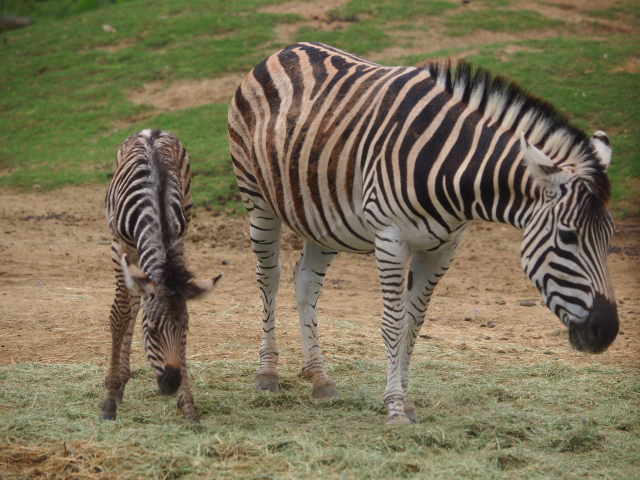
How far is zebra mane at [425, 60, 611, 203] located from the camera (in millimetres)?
4552

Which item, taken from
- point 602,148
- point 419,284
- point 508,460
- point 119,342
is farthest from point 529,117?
point 119,342

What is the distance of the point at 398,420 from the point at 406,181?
1.71m

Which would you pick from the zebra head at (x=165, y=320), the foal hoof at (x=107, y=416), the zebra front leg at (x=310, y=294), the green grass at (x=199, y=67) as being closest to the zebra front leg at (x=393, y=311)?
the zebra front leg at (x=310, y=294)

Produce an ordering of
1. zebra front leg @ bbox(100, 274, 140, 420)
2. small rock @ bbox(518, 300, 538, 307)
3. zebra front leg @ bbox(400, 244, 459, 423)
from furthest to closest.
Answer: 1. small rock @ bbox(518, 300, 538, 307)
2. zebra front leg @ bbox(400, 244, 459, 423)
3. zebra front leg @ bbox(100, 274, 140, 420)

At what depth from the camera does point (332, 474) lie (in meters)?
4.44

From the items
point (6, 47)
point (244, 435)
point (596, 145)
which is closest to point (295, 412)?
point (244, 435)

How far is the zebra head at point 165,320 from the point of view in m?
4.83

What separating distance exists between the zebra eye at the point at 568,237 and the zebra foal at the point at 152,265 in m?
2.28

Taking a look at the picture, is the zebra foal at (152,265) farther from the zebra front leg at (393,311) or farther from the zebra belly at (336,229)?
the zebra front leg at (393,311)

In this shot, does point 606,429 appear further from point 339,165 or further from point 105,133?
point 105,133

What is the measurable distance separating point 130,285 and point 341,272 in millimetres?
6368

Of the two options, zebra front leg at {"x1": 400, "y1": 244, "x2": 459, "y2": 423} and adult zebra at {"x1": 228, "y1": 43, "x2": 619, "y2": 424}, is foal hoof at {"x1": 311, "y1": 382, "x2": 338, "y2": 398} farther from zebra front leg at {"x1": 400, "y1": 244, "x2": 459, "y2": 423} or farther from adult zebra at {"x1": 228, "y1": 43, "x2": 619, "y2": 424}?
zebra front leg at {"x1": 400, "y1": 244, "x2": 459, "y2": 423}

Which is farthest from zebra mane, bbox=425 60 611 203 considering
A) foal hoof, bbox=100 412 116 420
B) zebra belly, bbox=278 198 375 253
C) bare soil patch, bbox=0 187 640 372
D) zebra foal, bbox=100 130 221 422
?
foal hoof, bbox=100 412 116 420

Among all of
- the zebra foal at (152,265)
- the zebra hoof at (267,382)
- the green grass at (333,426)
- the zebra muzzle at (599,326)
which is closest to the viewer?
the zebra muzzle at (599,326)
